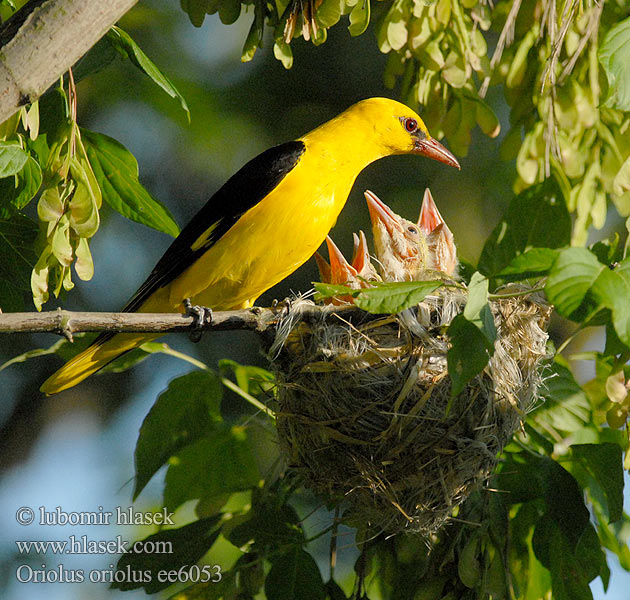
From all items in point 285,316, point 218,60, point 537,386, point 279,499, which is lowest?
point 279,499

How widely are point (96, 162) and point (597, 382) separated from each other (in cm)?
212

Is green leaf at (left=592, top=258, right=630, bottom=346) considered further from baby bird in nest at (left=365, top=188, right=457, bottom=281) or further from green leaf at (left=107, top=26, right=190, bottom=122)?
baby bird in nest at (left=365, top=188, right=457, bottom=281)

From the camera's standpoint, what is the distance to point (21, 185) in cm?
250

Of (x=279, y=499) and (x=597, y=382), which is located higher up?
(x=597, y=382)

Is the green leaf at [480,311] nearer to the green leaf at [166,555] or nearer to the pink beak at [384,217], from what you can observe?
the green leaf at [166,555]

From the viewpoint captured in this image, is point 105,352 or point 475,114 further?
point 105,352

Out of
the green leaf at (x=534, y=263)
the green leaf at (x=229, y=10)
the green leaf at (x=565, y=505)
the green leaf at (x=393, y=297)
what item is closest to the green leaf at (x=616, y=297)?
the green leaf at (x=534, y=263)

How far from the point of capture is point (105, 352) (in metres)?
3.83

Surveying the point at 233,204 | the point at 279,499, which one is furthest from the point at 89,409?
the point at 279,499

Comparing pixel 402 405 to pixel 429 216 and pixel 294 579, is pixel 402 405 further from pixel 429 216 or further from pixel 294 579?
pixel 429 216

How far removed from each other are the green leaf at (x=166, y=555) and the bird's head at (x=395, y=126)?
202cm

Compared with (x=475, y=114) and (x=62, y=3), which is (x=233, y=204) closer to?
(x=475, y=114)

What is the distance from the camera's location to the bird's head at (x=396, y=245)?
3.59 meters

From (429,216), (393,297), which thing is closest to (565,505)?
(393,297)
